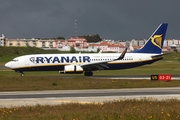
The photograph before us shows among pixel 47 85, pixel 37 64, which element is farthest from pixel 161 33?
pixel 47 85

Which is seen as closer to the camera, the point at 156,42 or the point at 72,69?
the point at 72,69

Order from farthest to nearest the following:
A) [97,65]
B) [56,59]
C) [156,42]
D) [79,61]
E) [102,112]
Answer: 1. [156,42]
2. [79,61]
3. [97,65]
4. [56,59]
5. [102,112]

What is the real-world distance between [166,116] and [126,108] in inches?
136

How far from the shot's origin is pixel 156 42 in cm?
6244

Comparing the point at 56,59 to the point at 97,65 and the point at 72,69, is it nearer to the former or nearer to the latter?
the point at 72,69

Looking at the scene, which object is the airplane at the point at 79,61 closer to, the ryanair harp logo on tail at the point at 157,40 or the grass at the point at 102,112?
the ryanair harp logo on tail at the point at 157,40

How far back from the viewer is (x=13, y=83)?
40.2 meters

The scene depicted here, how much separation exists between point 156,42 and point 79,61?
12.8 m

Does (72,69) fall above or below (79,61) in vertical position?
below

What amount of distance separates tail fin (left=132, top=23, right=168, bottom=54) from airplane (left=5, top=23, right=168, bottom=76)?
381mm

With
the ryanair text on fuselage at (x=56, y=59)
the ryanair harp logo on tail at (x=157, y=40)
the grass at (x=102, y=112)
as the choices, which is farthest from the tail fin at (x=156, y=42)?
the grass at (x=102, y=112)

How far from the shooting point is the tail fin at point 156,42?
204ft

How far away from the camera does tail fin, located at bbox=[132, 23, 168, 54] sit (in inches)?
2446

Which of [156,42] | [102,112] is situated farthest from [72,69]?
[102,112]
